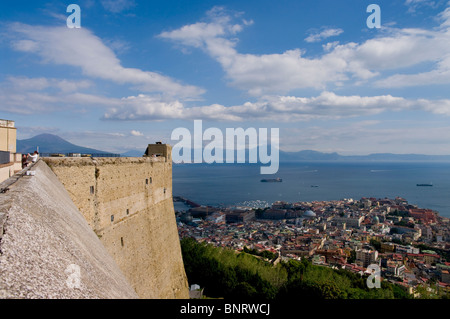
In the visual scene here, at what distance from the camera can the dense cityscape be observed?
34.1 meters

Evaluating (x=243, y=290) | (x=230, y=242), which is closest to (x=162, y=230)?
(x=243, y=290)

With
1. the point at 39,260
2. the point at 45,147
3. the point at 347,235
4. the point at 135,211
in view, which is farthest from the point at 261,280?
the point at 347,235

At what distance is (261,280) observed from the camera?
21.0m

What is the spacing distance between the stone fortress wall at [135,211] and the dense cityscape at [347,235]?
2002cm

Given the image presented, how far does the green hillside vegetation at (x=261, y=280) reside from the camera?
1927cm

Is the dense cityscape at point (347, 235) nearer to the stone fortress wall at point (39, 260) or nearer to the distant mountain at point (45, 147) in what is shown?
the distant mountain at point (45, 147)

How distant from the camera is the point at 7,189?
4695mm

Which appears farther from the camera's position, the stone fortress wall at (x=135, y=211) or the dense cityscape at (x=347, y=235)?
the dense cityscape at (x=347, y=235)

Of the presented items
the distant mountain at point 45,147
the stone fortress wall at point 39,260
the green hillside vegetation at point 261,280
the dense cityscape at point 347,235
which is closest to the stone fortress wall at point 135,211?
the distant mountain at point 45,147

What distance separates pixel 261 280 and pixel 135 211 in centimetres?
1299

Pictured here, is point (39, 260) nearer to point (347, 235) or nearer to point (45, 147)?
point (45, 147)

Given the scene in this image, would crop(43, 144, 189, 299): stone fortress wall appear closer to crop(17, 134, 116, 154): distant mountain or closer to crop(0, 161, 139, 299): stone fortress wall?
crop(17, 134, 116, 154): distant mountain
